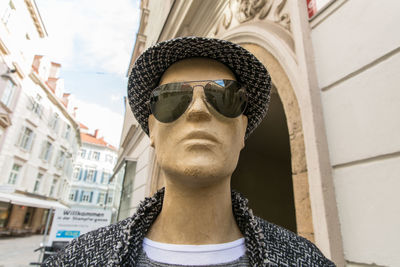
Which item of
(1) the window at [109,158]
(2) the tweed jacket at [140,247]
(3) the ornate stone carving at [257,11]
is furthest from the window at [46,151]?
(2) the tweed jacket at [140,247]

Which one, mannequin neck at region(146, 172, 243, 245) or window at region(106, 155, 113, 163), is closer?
mannequin neck at region(146, 172, 243, 245)

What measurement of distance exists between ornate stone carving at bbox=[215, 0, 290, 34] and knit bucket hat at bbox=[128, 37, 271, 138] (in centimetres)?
120

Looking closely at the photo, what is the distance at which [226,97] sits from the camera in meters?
0.98

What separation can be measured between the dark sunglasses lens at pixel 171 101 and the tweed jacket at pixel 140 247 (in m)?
0.42

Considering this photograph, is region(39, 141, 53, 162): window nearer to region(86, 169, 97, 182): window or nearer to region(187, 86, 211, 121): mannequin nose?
region(86, 169, 97, 182): window

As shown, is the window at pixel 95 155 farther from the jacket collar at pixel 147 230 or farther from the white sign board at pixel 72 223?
the jacket collar at pixel 147 230

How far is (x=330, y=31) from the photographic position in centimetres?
164

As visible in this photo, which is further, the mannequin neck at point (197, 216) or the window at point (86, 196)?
the window at point (86, 196)

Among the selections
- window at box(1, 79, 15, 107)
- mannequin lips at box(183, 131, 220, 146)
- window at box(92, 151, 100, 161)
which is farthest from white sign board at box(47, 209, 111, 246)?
window at box(92, 151, 100, 161)

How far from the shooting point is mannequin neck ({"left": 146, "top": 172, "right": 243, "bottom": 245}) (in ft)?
3.00

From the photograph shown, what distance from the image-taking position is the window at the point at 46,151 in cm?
1981

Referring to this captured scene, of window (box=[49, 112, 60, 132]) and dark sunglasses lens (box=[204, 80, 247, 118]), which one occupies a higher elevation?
window (box=[49, 112, 60, 132])

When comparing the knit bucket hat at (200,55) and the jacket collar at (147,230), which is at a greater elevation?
the knit bucket hat at (200,55)

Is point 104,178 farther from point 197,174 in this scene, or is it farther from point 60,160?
point 197,174
